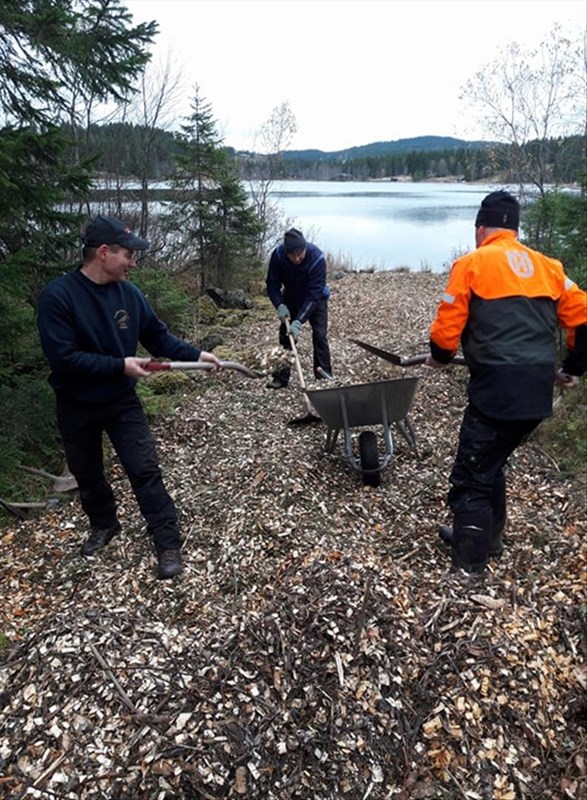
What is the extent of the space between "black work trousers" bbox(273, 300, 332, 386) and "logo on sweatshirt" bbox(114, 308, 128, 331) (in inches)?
113

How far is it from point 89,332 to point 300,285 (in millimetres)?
3103

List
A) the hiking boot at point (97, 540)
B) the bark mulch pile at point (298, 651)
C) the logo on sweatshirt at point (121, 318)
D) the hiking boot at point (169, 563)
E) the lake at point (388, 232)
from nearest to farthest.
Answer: the bark mulch pile at point (298, 651), the logo on sweatshirt at point (121, 318), the hiking boot at point (169, 563), the hiking boot at point (97, 540), the lake at point (388, 232)

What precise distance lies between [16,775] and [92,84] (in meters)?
5.51

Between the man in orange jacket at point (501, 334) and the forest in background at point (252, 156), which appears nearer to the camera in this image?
the man in orange jacket at point (501, 334)

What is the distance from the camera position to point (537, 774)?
221 centimetres

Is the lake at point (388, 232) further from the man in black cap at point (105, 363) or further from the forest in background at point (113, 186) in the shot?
the man in black cap at point (105, 363)

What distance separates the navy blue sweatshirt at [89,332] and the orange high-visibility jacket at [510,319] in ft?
5.12

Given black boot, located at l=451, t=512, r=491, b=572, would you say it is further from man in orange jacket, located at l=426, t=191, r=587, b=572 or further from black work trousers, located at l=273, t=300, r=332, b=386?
black work trousers, located at l=273, t=300, r=332, b=386

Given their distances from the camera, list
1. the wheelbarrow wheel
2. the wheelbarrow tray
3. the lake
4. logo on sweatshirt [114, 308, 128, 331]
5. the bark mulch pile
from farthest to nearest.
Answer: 1. the lake
2. the wheelbarrow wheel
3. the wheelbarrow tray
4. logo on sweatshirt [114, 308, 128, 331]
5. the bark mulch pile

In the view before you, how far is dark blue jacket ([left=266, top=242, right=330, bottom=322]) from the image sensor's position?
5.42 metres

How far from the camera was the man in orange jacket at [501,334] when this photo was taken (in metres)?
2.60

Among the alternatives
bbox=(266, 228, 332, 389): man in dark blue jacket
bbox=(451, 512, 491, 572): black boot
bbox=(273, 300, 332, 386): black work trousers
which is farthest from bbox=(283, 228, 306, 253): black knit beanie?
bbox=(451, 512, 491, 572): black boot

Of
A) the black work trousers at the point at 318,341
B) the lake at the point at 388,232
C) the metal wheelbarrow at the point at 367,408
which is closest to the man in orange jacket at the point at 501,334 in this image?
the metal wheelbarrow at the point at 367,408

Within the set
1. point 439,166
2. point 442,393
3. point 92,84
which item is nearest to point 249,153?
point 92,84
